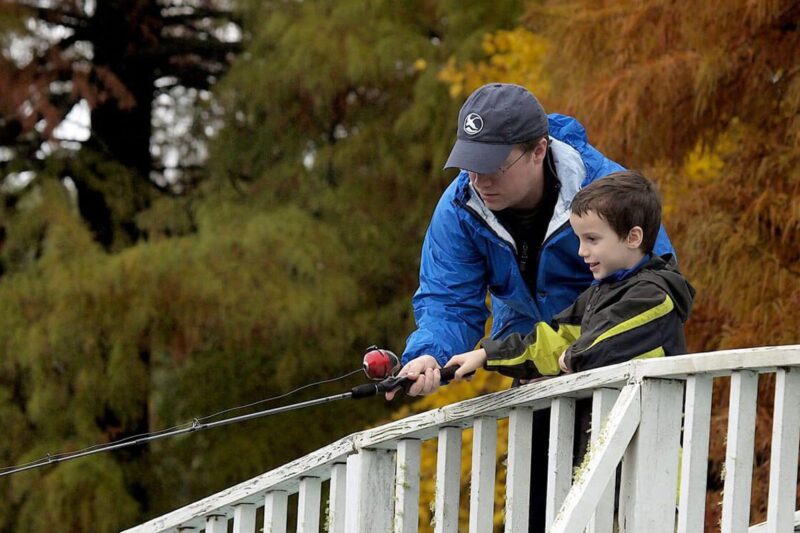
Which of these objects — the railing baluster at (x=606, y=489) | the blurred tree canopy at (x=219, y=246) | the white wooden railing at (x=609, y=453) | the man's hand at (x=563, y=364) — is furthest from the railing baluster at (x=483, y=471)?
the blurred tree canopy at (x=219, y=246)

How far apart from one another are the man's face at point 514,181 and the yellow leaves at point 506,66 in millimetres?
5680

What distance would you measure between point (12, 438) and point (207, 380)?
1.60 m

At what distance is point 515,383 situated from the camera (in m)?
3.66

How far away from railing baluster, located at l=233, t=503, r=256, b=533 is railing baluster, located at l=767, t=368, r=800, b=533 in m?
1.35

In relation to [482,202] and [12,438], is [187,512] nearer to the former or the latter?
[482,202]

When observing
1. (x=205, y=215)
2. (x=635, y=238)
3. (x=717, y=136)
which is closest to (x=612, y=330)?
(x=635, y=238)

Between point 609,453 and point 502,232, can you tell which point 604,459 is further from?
point 502,232

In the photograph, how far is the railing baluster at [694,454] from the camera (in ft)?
9.15

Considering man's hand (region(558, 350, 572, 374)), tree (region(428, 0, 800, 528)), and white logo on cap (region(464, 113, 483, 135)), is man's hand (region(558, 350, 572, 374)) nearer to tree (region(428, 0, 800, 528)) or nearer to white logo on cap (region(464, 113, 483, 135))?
white logo on cap (region(464, 113, 483, 135))

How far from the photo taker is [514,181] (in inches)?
135

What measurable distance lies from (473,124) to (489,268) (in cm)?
42

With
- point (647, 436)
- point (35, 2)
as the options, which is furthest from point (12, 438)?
point (647, 436)

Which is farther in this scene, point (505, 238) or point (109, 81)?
point (109, 81)

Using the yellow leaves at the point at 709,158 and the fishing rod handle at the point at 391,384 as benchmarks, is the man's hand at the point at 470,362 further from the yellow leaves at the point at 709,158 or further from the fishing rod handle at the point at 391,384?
the yellow leaves at the point at 709,158
